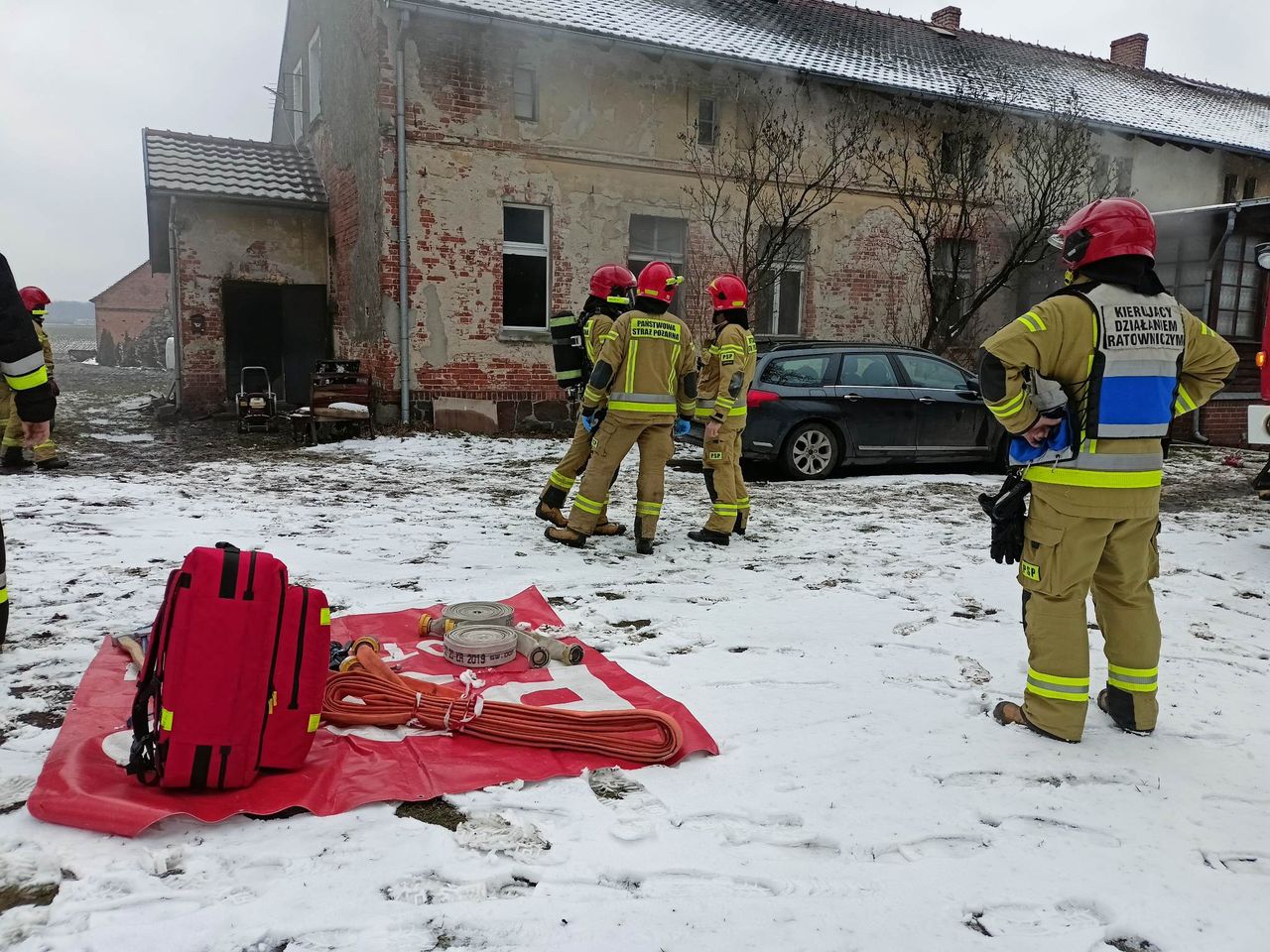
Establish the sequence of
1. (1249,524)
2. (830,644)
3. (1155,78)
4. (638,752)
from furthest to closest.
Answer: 1. (1155,78)
2. (1249,524)
3. (830,644)
4. (638,752)

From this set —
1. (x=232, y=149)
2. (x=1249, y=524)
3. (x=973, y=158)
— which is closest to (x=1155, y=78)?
(x=973, y=158)

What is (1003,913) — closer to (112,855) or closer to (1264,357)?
(112,855)

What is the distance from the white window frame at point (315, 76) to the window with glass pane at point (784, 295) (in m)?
8.19

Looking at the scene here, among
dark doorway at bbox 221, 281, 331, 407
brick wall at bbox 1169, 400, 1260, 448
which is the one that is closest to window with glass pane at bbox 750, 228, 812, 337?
brick wall at bbox 1169, 400, 1260, 448

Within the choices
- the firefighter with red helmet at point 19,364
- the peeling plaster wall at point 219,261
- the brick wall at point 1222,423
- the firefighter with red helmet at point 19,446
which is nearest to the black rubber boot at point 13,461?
the firefighter with red helmet at point 19,446

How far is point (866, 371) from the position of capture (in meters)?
9.56

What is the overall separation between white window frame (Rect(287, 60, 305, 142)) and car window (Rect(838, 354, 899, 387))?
12254mm

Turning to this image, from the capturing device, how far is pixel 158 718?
2650 millimetres

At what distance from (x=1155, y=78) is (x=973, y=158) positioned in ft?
37.8

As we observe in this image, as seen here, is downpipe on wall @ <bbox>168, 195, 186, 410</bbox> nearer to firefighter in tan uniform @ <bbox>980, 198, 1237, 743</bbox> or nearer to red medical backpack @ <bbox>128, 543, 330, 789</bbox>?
red medical backpack @ <bbox>128, 543, 330, 789</bbox>

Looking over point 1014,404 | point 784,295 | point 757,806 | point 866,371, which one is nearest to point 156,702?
point 757,806

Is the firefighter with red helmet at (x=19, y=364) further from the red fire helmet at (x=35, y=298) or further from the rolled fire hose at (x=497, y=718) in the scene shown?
the red fire helmet at (x=35, y=298)

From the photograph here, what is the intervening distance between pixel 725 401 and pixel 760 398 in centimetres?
280

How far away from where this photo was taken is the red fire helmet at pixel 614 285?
6.60 meters
